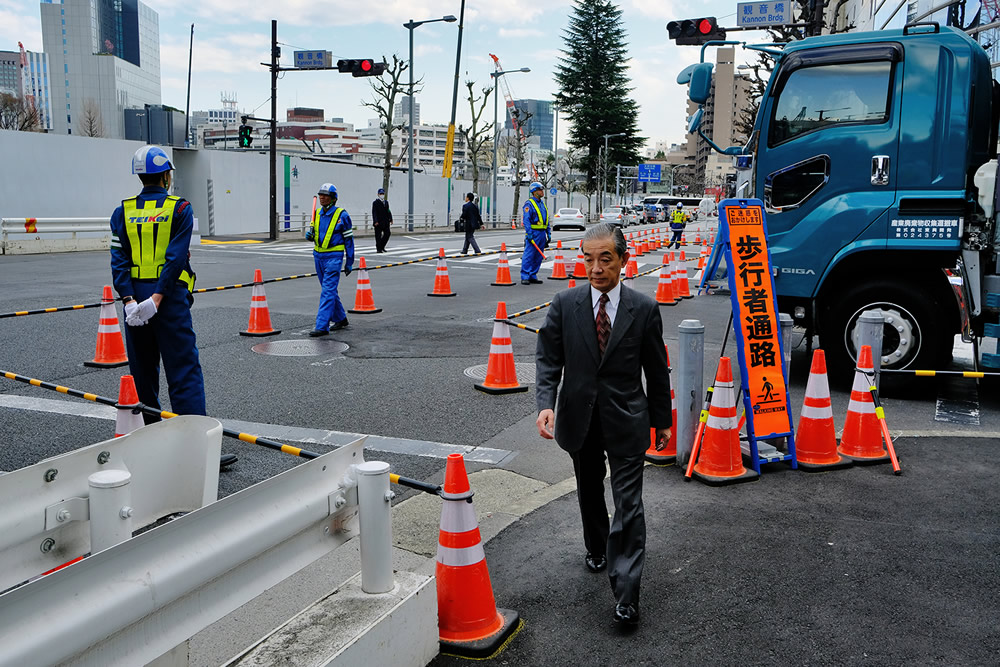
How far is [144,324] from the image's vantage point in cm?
593

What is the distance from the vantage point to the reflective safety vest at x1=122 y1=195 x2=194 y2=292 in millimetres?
5824

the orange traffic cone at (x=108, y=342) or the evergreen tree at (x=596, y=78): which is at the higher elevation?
the evergreen tree at (x=596, y=78)

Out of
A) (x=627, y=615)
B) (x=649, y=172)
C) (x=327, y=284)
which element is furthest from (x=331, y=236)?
(x=649, y=172)

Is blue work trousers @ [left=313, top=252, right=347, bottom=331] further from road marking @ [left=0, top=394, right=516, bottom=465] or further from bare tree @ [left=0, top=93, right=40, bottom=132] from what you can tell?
bare tree @ [left=0, top=93, right=40, bottom=132]

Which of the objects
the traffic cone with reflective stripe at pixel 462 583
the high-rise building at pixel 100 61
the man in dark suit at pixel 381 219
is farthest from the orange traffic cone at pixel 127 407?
the high-rise building at pixel 100 61

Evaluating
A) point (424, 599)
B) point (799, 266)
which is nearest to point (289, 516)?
point (424, 599)

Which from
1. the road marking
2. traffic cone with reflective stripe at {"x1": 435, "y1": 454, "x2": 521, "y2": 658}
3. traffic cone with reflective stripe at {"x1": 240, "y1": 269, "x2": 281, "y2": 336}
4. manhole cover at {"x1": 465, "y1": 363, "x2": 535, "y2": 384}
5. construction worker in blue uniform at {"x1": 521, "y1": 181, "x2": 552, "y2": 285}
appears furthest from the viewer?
construction worker in blue uniform at {"x1": 521, "y1": 181, "x2": 552, "y2": 285}

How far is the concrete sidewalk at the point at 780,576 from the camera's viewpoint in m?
3.55

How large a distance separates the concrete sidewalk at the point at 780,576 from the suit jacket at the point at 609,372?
2.57 ft

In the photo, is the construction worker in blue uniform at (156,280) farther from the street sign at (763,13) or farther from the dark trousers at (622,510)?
the street sign at (763,13)

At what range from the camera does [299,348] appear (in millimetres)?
10500

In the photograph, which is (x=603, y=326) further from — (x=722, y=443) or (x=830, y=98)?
(x=830, y=98)

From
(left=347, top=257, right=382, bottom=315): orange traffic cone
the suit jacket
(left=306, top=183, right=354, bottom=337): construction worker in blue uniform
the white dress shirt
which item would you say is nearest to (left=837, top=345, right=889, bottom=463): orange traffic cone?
the suit jacket

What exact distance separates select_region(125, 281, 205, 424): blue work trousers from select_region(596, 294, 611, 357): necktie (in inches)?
133
